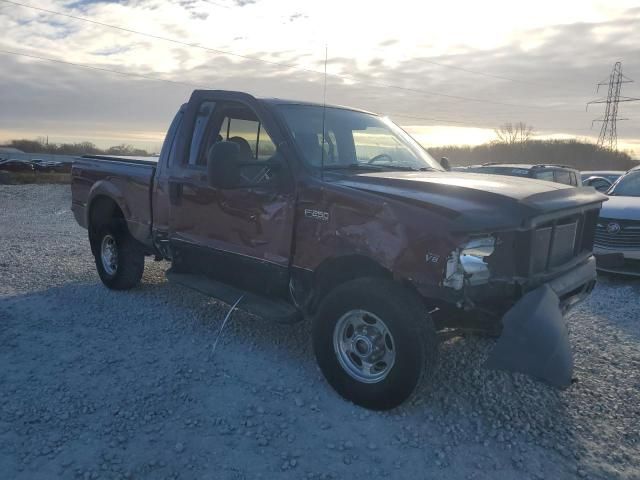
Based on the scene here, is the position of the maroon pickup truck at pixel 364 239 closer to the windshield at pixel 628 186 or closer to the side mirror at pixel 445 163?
the side mirror at pixel 445 163

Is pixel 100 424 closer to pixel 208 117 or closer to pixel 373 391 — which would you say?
pixel 373 391

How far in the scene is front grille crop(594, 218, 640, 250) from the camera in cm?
752

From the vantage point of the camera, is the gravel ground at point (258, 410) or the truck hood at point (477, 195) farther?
the truck hood at point (477, 195)

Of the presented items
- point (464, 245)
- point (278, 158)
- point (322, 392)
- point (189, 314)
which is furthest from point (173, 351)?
point (464, 245)

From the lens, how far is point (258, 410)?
362cm

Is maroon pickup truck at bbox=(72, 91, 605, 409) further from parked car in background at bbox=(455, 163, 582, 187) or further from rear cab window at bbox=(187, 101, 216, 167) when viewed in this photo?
parked car in background at bbox=(455, 163, 582, 187)

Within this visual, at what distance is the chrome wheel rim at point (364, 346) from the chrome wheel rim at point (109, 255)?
357cm

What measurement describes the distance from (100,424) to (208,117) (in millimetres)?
2823

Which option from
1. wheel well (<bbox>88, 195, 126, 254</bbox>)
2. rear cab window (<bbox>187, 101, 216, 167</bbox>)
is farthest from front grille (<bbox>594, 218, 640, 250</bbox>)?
wheel well (<bbox>88, 195, 126, 254</bbox>)

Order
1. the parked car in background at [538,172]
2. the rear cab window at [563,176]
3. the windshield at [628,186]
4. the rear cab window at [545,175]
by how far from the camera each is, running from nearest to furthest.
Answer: the windshield at [628,186] → the parked car in background at [538,172] → the rear cab window at [545,175] → the rear cab window at [563,176]

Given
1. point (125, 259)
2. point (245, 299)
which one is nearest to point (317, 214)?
point (245, 299)

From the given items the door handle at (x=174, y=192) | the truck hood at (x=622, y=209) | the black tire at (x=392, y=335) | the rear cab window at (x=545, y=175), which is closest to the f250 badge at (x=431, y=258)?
the black tire at (x=392, y=335)

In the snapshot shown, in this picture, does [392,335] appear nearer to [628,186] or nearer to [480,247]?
[480,247]

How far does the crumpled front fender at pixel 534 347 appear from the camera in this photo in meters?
3.08
